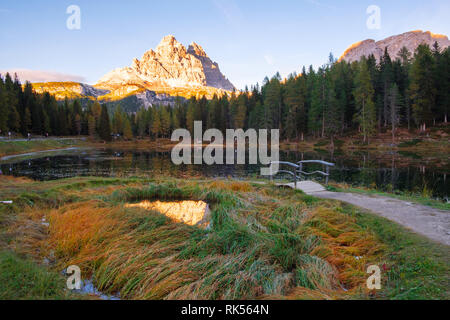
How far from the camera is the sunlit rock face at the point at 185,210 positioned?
26.6 feet

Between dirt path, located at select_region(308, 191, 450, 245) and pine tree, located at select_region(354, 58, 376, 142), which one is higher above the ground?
pine tree, located at select_region(354, 58, 376, 142)

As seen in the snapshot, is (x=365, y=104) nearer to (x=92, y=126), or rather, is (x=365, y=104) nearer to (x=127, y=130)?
(x=127, y=130)

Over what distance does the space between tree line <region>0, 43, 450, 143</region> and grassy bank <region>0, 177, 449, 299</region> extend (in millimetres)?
→ 47369

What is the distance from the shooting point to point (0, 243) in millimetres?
5180

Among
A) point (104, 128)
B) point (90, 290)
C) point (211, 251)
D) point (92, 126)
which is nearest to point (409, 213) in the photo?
point (211, 251)

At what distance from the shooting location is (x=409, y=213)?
7652mm

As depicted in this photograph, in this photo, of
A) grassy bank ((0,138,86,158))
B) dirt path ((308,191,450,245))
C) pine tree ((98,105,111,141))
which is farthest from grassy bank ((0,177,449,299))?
pine tree ((98,105,111,141))

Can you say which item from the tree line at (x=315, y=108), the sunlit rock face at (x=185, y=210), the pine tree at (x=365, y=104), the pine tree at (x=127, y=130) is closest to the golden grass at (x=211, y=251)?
the sunlit rock face at (x=185, y=210)

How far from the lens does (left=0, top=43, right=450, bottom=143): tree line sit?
47.8 m

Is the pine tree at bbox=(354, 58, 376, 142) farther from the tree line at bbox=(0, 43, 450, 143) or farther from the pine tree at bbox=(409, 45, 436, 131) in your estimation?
the pine tree at bbox=(409, 45, 436, 131)

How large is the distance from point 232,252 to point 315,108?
184ft

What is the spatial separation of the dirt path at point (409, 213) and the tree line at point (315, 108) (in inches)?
1696

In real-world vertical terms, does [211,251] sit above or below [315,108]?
below
